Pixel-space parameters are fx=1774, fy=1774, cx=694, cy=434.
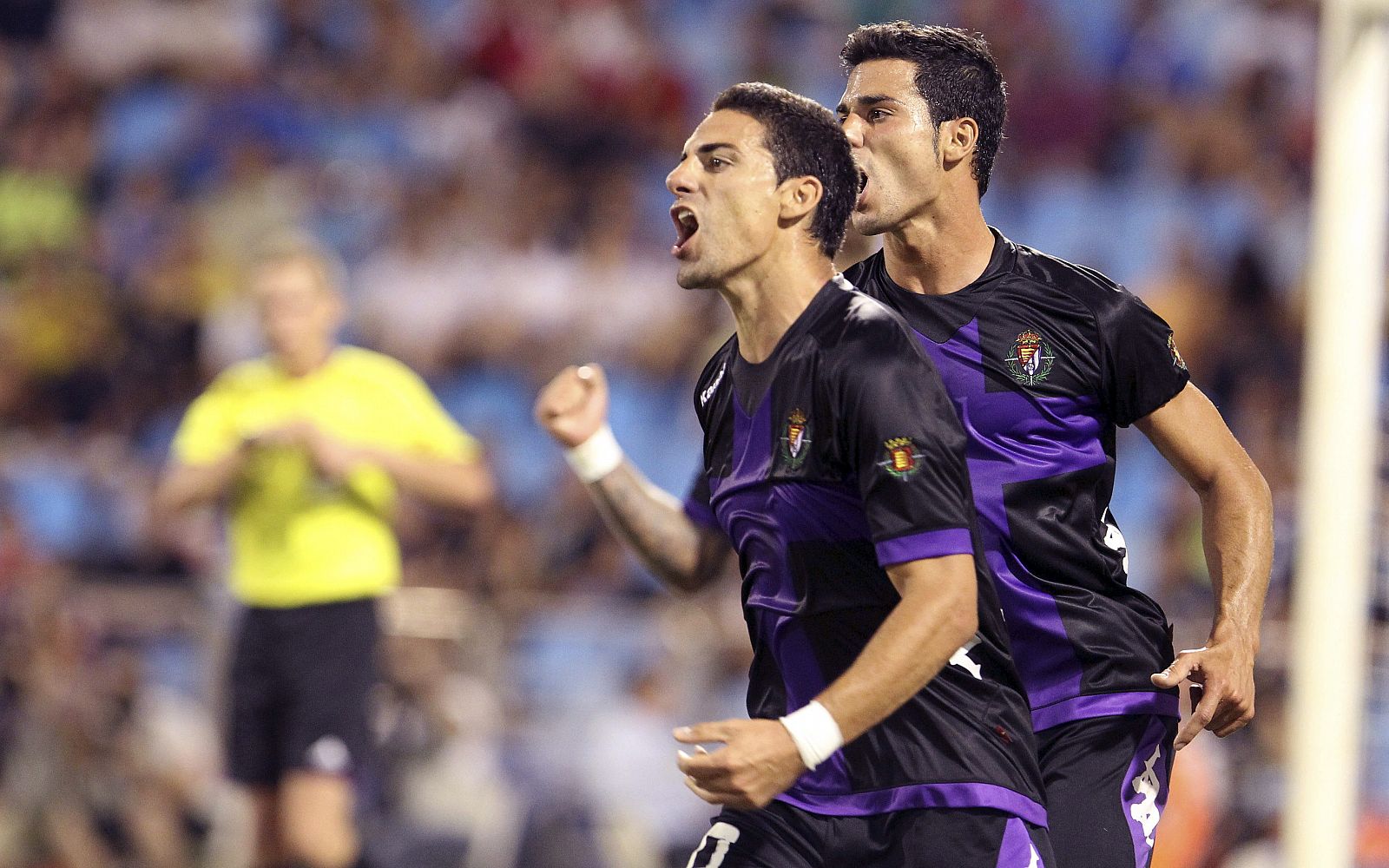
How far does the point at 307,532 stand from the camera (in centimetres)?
596

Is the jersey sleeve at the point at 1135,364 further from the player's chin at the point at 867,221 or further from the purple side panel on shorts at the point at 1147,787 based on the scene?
the purple side panel on shorts at the point at 1147,787

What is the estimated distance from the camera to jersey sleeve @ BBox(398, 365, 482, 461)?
244 inches

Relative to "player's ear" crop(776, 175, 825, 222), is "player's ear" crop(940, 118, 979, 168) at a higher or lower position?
higher

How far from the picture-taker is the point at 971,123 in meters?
3.36

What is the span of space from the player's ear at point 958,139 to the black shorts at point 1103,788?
108 centimetres

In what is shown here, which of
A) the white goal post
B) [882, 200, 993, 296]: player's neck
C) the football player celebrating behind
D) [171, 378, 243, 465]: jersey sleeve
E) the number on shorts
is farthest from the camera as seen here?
[171, 378, 243, 465]: jersey sleeve

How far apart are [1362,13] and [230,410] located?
154 inches

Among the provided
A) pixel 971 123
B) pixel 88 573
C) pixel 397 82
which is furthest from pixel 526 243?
pixel 971 123

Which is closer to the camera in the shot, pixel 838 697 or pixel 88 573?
pixel 838 697

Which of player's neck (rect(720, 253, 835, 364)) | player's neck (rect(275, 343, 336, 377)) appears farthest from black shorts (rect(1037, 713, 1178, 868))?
player's neck (rect(275, 343, 336, 377))

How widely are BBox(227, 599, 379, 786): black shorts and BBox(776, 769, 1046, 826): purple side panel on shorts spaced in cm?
327

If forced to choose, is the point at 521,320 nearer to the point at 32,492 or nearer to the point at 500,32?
the point at 500,32

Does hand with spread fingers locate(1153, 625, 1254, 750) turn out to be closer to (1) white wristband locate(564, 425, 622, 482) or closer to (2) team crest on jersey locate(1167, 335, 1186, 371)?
(2) team crest on jersey locate(1167, 335, 1186, 371)

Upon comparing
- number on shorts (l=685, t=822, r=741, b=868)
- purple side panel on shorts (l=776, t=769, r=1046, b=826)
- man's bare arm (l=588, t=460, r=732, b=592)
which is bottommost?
number on shorts (l=685, t=822, r=741, b=868)
